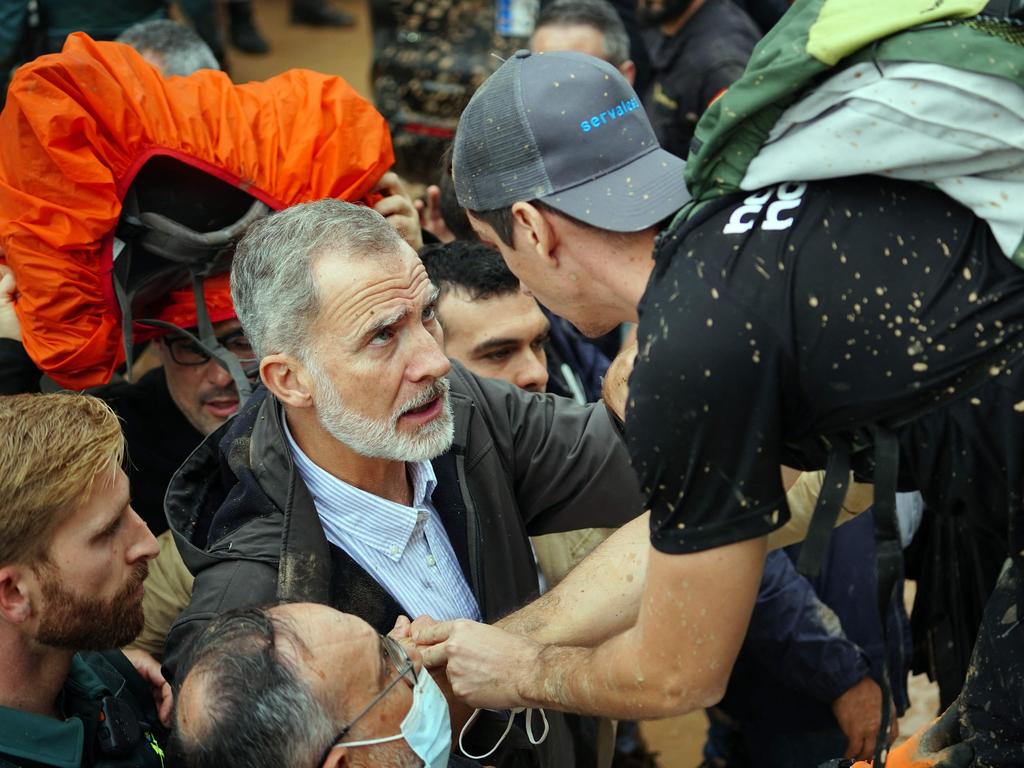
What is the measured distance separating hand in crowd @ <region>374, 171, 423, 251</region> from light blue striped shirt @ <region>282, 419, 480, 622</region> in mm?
1093

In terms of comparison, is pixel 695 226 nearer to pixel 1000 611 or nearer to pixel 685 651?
pixel 685 651

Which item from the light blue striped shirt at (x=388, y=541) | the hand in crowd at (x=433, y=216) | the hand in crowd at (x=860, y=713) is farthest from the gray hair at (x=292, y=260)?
the hand in crowd at (x=860, y=713)

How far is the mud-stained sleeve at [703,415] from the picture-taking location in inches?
74.0

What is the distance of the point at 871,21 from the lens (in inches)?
71.2

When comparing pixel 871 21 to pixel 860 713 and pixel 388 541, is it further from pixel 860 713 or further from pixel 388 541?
pixel 860 713

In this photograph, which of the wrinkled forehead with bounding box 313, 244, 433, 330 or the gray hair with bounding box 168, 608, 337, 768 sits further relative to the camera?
the wrinkled forehead with bounding box 313, 244, 433, 330

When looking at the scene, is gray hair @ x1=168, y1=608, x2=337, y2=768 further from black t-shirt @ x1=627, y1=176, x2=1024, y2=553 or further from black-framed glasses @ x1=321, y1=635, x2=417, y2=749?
black t-shirt @ x1=627, y1=176, x2=1024, y2=553

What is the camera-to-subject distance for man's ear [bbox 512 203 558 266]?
95.0 inches

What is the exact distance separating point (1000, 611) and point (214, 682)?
1467 mm

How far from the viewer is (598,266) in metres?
2.38

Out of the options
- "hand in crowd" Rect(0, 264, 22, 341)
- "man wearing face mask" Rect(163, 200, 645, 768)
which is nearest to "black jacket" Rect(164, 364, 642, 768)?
"man wearing face mask" Rect(163, 200, 645, 768)

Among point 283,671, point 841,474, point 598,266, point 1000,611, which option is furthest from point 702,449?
point 283,671

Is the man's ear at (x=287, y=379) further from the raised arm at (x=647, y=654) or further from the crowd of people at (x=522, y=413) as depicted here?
the raised arm at (x=647, y=654)

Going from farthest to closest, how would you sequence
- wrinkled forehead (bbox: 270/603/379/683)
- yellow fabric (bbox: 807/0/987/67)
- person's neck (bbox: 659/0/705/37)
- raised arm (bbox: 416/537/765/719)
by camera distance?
1. person's neck (bbox: 659/0/705/37)
2. wrinkled forehead (bbox: 270/603/379/683)
3. raised arm (bbox: 416/537/765/719)
4. yellow fabric (bbox: 807/0/987/67)
